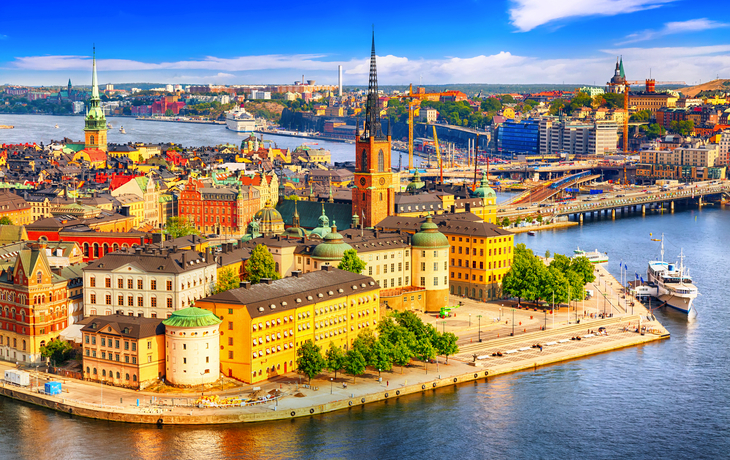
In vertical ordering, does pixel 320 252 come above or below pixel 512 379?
above

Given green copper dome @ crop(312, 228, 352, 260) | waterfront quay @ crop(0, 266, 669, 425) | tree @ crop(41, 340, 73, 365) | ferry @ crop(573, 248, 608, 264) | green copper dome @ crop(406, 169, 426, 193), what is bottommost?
waterfront quay @ crop(0, 266, 669, 425)

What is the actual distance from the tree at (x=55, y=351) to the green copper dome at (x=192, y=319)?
8.88 metres

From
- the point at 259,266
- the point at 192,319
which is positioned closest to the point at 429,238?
the point at 259,266

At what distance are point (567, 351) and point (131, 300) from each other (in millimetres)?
28610

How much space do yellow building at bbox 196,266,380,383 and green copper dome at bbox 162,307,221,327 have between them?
111cm

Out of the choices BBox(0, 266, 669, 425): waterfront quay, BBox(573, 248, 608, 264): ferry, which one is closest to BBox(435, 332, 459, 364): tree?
BBox(0, 266, 669, 425): waterfront quay

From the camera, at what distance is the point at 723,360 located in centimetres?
7181

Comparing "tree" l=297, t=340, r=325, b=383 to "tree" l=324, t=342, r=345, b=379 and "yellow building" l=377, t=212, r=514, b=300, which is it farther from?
"yellow building" l=377, t=212, r=514, b=300

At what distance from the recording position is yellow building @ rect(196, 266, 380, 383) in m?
61.2

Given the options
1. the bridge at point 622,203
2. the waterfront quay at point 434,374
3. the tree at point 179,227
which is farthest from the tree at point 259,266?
the bridge at point 622,203

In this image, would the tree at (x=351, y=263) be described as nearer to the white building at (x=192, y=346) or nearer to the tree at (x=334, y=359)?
the tree at (x=334, y=359)

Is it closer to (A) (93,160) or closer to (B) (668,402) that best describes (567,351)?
(B) (668,402)

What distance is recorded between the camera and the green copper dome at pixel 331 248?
77.6m

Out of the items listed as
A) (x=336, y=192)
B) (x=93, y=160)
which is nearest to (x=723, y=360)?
(x=336, y=192)
